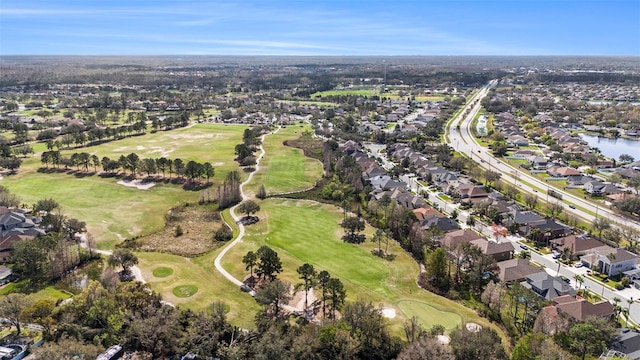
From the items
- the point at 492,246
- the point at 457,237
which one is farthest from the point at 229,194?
the point at 492,246

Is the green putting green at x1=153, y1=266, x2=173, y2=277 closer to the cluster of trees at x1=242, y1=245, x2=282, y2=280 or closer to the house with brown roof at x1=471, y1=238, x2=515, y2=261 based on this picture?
the cluster of trees at x1=242, y1=245, x2=282, y2=280

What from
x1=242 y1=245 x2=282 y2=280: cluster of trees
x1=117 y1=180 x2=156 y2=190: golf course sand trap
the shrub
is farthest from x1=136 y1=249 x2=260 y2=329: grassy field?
x1=117 y1=180 x2=156 y2=190: golf course sand trap

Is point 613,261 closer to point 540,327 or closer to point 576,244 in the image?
point 576,244

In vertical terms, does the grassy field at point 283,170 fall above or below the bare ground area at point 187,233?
above

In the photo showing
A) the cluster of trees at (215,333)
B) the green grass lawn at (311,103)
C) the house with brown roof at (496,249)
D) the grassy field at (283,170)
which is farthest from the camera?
the green grass lawn at (311,103)

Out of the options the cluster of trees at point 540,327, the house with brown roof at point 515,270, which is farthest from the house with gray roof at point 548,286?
the cluster of trees at point 540,327

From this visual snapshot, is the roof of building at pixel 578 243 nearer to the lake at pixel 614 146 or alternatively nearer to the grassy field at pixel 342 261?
the grassy field at pixel 342 261
